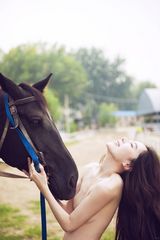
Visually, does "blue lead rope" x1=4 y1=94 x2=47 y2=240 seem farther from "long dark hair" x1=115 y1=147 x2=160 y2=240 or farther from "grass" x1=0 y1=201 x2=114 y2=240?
"grass" x1=0 y1=201 x2=114 y2=240

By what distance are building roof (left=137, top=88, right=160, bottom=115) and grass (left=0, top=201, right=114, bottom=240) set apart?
119ft

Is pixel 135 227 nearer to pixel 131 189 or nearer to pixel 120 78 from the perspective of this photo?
pixel 131 189

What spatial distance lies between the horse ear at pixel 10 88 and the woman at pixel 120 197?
1.75 feet

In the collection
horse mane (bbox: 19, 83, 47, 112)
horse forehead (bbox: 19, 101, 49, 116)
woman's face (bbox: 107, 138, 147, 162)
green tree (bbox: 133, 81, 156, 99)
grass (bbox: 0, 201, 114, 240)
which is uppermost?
horse mane (bbox: 19, 83, 47, 112)

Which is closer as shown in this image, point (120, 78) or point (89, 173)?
point (89, 173)

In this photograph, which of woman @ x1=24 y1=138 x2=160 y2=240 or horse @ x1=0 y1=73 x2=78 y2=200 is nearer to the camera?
woman @ x1=24 y1=138 x2=160 y2=240

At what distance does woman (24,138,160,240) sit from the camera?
7.52ft

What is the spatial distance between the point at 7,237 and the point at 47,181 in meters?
1.89

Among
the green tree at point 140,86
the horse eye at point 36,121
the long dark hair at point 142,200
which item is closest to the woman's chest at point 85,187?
the long dark hair at point 142,200

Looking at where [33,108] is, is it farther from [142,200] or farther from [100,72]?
[100,72]

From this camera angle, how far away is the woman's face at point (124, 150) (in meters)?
2.39

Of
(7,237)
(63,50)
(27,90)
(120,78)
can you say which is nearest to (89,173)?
(27,90)

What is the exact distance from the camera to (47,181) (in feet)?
8.09

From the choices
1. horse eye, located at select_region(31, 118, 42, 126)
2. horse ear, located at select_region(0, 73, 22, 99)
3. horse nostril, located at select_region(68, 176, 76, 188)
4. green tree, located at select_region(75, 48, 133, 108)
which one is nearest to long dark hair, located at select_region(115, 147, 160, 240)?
horse nostril, located at select_region(68, 176, 76, 188)
